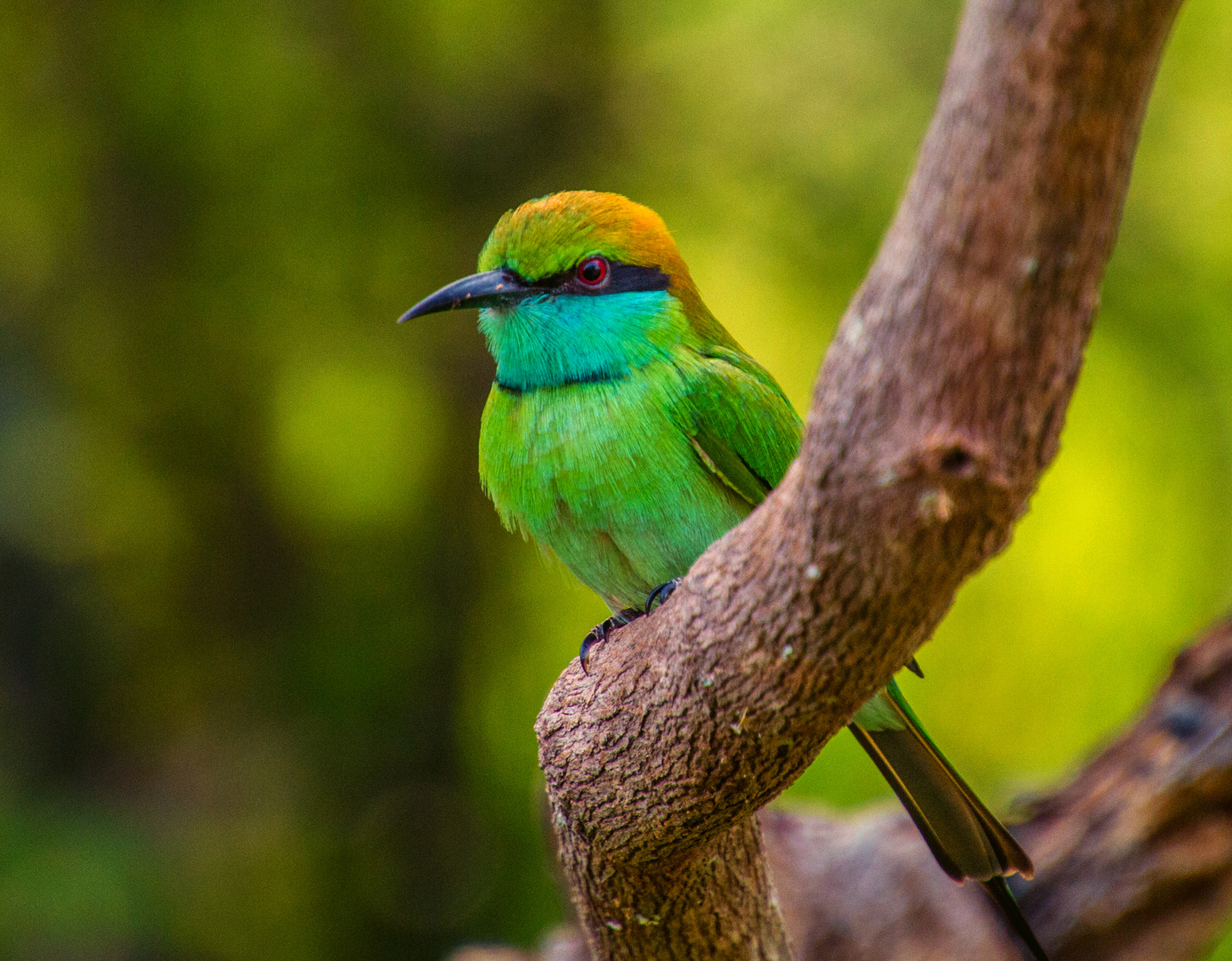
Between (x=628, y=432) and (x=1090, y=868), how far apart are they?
1.97 meters

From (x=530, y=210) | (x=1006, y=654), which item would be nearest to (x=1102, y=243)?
(x=530, y=210)

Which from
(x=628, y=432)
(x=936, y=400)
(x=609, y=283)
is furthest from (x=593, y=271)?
(x=936, y=400)

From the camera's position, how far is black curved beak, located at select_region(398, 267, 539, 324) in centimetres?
276

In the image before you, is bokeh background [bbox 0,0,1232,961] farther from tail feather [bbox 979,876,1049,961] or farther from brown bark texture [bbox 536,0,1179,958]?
brown bark texture [bbox 536,0,1179,958]

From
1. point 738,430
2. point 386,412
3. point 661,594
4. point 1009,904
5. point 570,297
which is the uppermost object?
point 386,412

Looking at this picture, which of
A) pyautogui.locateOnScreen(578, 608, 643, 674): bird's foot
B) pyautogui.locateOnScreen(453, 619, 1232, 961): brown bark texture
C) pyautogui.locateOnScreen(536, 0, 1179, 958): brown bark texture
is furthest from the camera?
pyautogui.locateOnScreen(453, 619, 1232, 961): brown bark texture

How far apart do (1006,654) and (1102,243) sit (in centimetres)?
370

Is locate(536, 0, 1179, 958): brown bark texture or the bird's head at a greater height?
the bird's head

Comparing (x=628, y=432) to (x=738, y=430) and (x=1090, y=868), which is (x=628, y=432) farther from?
(x=1090, y=868)

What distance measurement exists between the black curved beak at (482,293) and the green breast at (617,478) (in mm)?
234

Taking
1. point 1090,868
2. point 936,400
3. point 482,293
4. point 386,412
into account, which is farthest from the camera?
point 386,412

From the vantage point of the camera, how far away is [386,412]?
534 centimetres

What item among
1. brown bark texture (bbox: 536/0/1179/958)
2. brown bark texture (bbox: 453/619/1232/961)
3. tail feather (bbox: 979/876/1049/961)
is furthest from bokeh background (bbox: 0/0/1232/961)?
brown bark texture (bbox: 536/0/1179/958)

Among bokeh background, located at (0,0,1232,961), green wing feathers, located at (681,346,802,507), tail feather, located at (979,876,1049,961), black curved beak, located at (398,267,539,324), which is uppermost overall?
bokeh background, located at (0,0,1232,961)
